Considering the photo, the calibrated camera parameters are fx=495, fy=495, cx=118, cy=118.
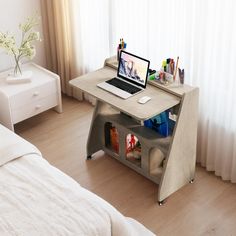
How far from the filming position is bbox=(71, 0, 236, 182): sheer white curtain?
10.6ft

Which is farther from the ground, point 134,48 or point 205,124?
point 134,48

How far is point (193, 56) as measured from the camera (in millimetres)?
3455

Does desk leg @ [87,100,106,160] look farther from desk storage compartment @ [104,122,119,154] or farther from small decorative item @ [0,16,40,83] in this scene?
small decorative item @ [0,16,40,83]

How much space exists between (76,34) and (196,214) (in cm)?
195

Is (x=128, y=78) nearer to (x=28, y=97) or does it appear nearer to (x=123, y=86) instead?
(x=123, y=86)

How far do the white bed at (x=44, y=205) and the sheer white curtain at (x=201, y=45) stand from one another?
982 millimetres

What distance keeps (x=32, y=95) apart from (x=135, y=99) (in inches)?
46.3

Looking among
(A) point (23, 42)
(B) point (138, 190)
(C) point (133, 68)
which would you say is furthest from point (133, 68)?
(A) point (23, 42)

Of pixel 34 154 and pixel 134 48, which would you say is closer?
pixel 34 154

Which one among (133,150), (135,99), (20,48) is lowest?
(133,150)

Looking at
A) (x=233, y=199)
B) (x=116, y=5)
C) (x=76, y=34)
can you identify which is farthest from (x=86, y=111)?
(x=233, y=199)

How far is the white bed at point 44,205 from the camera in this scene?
2.54 metres

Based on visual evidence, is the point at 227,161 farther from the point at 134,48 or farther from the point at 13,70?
the point at 13,70

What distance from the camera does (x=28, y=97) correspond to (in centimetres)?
405
